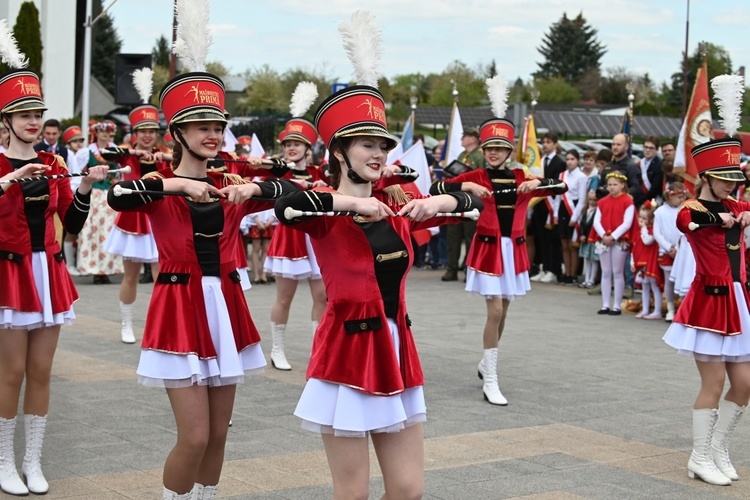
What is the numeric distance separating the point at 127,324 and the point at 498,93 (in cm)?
480

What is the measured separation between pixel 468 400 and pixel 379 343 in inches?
196

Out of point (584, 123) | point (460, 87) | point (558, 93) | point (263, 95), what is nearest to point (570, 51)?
point (558, 93)

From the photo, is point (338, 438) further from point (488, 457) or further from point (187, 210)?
point (488, 457)

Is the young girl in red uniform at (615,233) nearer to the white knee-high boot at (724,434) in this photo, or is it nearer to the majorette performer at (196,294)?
the white knee-high boot at (724,434)

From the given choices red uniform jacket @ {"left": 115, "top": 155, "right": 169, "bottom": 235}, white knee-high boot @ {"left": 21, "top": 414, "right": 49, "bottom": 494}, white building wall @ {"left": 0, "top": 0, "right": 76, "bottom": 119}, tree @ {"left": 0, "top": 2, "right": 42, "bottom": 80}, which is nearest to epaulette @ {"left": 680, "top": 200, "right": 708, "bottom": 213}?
white knee-high boot @ {"left": 21, "top": 414, "right": 49, "bottom": 494}

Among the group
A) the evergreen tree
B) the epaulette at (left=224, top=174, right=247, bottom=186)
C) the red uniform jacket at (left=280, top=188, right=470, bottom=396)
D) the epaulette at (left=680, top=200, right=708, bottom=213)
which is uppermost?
the evergreen tree

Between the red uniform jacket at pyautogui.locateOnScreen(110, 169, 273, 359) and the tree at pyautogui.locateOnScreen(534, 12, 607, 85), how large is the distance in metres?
105

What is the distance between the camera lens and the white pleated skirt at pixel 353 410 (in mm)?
4605

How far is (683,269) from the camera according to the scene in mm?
13195

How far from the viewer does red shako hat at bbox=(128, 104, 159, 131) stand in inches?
481

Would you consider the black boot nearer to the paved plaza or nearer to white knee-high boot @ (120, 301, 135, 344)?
the paved plaza

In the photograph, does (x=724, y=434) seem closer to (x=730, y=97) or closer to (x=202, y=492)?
(x=730, y=97)

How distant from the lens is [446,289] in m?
18.5

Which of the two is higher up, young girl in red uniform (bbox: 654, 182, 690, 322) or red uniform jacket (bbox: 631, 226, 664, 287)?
young girl in red uniform (bbox: 654, 182, 690, 322)
